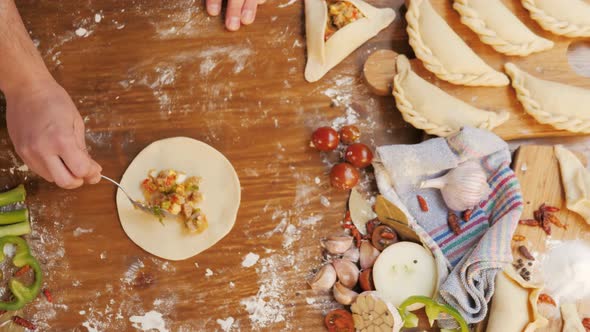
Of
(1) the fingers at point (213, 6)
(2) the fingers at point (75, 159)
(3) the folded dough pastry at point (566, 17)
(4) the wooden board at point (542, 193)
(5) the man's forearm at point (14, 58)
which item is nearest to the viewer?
(2) the fingers at point (75, 159)

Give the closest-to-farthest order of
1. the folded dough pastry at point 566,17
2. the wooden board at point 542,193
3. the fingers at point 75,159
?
the fingers at point 75,159 → the wooden board at point 542,193 → the folded dough pastry at point 566,17

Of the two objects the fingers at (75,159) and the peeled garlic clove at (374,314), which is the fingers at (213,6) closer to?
the fingers at (75,159)

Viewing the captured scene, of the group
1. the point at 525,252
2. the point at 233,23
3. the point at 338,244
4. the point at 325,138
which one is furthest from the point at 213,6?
the point at 525,252

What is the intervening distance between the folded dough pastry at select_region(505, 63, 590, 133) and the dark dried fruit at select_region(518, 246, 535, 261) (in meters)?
0.51

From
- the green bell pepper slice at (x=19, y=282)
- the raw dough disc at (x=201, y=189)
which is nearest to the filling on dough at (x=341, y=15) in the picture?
the raw dough disc at (x=201, y=189)

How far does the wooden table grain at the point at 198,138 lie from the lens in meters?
2.21

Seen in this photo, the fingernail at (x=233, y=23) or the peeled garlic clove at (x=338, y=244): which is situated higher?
the fingernail at (x=233, y=23)

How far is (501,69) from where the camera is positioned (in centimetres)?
225

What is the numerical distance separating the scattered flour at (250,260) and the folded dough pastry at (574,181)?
4.12ft

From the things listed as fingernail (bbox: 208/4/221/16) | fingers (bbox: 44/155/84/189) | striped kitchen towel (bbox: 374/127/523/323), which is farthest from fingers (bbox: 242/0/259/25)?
fingers (bbox: 44/155/84/189)

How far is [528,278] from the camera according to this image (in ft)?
6.83

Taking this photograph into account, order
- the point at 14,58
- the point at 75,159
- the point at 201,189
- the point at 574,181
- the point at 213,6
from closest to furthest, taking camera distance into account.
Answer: the point at 75,159
the point at 14,58
the point at 574,181
the point at 201,189
the point at 213,6

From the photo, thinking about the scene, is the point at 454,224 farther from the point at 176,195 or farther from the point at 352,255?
the point at 176,195

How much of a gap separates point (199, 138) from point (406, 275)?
39.8 inches
